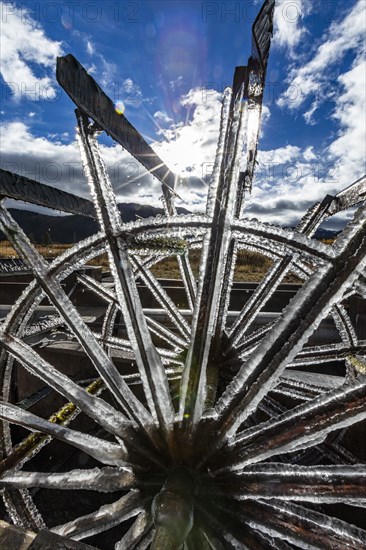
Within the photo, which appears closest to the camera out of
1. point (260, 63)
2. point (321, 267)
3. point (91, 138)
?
point (321, 267)

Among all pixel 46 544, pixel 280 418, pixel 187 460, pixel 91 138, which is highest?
pixel 91 138

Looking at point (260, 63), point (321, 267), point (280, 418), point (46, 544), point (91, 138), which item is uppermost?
point (260, 63)

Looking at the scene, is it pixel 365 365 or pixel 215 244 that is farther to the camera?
pixel 365 365

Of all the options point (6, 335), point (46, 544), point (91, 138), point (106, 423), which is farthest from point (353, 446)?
point (91, 138)

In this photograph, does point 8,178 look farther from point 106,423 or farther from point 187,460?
point 187,460

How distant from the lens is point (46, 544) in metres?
2.08

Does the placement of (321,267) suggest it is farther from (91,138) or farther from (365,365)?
(365,365)

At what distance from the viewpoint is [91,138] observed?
3.17 m

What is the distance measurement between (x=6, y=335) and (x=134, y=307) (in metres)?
1.78

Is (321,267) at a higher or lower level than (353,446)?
higher

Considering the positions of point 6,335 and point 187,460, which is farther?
point 6,335

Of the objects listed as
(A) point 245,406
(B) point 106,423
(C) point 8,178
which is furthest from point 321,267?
(C) point 8,178

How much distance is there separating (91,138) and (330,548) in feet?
13.8

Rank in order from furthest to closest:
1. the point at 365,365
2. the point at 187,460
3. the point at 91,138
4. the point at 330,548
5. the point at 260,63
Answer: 1. the point at 365,365
2. the point at 260,63
3. the point at 91,138
4. the point at 187,460
5. the point at 330,548
